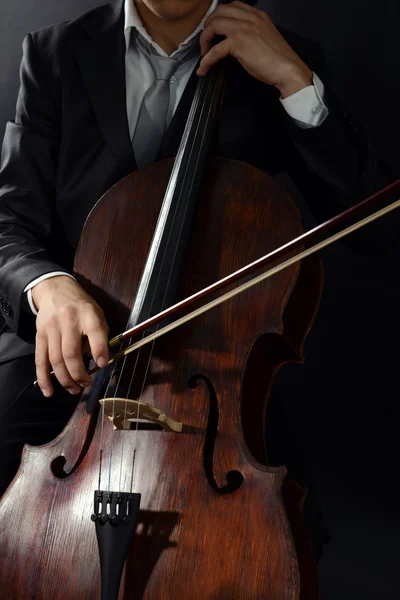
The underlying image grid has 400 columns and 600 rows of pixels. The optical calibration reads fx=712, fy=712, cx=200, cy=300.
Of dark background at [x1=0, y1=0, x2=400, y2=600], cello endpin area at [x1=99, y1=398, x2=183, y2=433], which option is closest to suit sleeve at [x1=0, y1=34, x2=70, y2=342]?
cello endpin area at [x1=99, y1=398, x2=183, y2=433]

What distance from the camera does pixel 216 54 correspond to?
111 cm

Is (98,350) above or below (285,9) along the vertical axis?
below

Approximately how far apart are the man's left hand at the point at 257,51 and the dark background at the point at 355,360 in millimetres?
377

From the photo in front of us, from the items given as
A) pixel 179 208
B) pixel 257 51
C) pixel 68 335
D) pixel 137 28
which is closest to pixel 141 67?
pixel 137 28

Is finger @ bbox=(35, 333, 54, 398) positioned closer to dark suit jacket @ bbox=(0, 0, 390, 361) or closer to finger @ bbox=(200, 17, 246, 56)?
dark suit jacket @ bbox=(0, 0, 390, 361)

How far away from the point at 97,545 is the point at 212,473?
0.47ft

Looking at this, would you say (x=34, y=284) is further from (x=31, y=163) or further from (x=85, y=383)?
(x=31, y=163)

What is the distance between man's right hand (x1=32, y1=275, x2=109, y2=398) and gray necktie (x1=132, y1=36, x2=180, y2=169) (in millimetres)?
390

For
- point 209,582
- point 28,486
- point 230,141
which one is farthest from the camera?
point 230,141

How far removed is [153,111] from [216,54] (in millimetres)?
199

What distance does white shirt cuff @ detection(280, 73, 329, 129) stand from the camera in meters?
1.09

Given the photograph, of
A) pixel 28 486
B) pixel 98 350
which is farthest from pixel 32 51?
pixel 28 486

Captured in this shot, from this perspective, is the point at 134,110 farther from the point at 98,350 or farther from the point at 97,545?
the point at 97,545

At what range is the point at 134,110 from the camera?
50.1 inches
